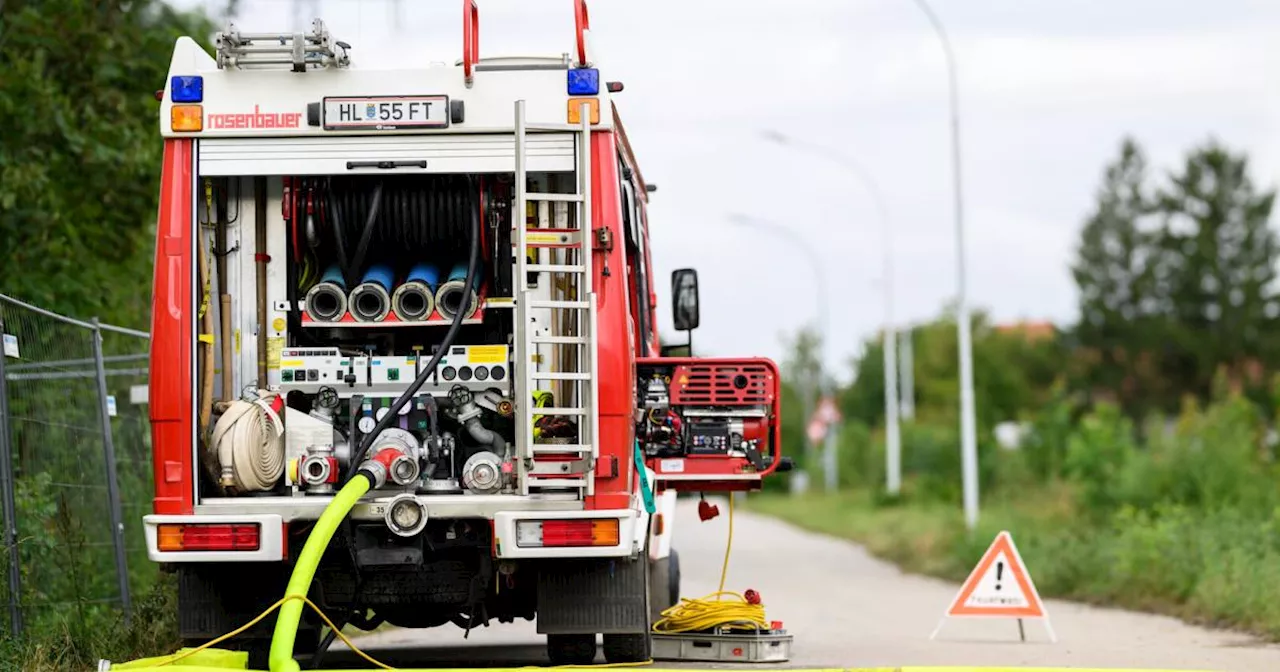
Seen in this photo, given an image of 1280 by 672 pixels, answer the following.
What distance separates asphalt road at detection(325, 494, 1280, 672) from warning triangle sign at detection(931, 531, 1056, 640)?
251 mm

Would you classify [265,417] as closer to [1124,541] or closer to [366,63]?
[366,63]

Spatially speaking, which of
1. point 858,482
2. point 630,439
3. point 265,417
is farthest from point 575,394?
point 858,482

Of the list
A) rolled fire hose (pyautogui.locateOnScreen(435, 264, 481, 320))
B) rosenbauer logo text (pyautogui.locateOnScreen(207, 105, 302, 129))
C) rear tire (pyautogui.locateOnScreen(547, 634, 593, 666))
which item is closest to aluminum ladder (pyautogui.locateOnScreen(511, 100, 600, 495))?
rolled fire hose (pyautogui.locateOnScreen(435, 264, 481, 320))

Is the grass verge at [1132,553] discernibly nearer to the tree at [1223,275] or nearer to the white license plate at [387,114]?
the white license plate at [387,114]

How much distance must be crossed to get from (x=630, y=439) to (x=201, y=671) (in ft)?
8.78

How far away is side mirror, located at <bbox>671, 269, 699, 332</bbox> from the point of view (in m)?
14.8

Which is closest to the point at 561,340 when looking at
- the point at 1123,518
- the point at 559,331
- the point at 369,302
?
the point at 559,331

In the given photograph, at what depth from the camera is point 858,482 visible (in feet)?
211

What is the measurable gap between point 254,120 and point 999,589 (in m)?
7.70

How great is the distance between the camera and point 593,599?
11438mm

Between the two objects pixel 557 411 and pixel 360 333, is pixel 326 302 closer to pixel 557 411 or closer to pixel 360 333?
pixel 360 333

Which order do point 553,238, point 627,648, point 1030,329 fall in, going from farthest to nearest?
point 1030,329
point 627,648
point 553,238

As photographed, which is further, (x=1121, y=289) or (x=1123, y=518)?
(x=1121, y=289)

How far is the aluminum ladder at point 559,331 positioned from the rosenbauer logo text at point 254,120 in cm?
125
